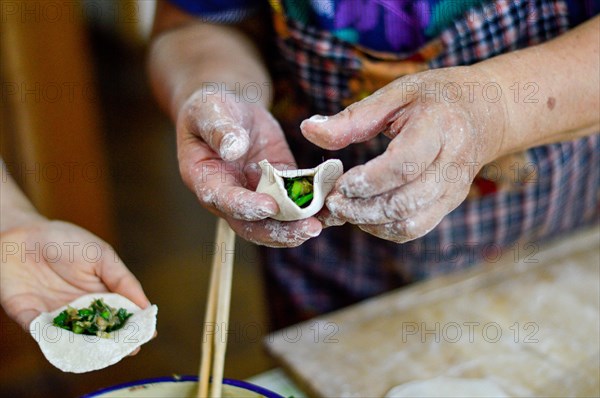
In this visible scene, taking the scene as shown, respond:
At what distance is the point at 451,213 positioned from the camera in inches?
57.7

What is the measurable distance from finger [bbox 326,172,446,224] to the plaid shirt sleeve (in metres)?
0.75

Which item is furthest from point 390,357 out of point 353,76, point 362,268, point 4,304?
point 4,304

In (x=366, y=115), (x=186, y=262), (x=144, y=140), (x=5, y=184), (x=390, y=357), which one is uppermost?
(x=366, y=115)

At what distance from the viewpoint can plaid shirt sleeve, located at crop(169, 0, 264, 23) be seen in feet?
4.83

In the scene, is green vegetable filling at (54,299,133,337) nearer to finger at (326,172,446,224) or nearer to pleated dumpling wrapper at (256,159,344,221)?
pleated dumpling wrapper at (256,159,344,221)

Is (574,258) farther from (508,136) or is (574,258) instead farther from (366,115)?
(366,115)

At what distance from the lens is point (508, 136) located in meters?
0.99

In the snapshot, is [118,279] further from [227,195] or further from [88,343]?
[227,195]

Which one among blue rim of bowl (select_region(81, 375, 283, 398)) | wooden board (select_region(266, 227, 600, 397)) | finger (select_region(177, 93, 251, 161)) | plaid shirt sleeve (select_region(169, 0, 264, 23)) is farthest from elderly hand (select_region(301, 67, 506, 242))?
plaid shirt sleeve (select_region(169, 0, 264, 23))

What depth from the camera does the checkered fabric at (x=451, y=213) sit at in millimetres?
1272

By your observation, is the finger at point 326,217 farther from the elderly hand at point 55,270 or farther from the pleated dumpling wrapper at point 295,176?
the elderly hand at point 55,270

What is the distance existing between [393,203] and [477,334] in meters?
0.52

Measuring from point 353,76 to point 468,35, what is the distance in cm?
23

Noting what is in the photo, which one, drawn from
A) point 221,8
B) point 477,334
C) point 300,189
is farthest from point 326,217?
point 221,8
